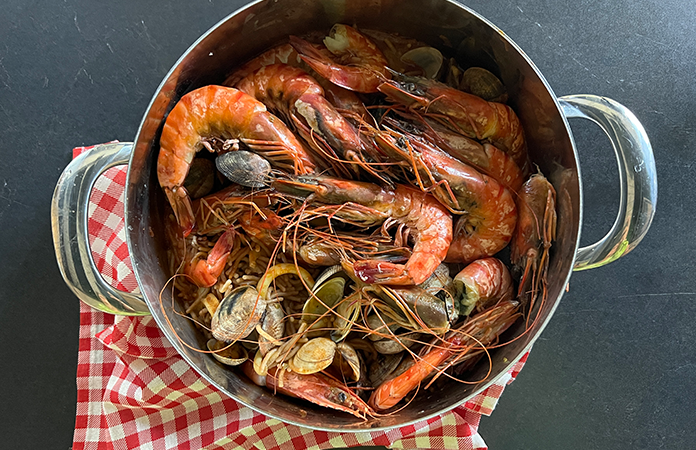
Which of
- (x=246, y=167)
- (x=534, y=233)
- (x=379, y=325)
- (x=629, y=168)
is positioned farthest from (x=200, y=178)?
(x=629, y=168)

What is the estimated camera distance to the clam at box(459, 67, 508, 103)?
169cm

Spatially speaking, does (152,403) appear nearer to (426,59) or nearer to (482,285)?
(482,285)

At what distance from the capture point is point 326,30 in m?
1.73

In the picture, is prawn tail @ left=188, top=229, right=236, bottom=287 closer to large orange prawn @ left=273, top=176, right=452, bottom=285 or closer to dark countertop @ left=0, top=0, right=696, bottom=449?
large orange prawn @ left=273, top=176, right=452, bottom=285

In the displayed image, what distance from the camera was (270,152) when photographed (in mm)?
1586

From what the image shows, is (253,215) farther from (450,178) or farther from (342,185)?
(450,178)

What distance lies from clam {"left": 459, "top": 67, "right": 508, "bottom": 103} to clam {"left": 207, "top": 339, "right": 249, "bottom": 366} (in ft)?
3.78

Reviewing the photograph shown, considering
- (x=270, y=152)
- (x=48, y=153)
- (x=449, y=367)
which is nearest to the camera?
(x=270, y=152)

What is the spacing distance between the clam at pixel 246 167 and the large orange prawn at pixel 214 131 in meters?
0.06

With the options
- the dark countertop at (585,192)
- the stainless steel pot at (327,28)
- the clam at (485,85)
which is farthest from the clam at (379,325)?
the clam at (485,85)

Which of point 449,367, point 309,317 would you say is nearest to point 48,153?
point 309,317

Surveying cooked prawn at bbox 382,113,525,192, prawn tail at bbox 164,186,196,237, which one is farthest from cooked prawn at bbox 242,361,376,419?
cooked prawn at bbox 382,113,525,192

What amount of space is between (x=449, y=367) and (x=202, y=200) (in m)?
0.97

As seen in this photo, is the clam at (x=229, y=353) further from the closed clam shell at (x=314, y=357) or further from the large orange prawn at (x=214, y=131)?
the large orange prawn at (x=214, y=131)
